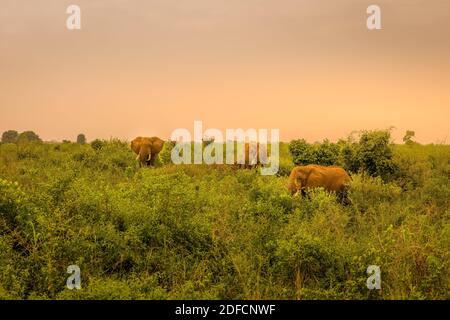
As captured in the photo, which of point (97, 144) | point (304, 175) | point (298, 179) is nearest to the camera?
point (298, 179)

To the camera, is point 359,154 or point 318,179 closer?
point 318,179

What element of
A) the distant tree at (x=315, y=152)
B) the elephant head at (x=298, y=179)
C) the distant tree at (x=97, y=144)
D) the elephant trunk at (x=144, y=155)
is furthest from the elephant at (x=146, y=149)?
the elephant head at (x=298, y=179)

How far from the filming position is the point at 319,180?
1357 centimetres

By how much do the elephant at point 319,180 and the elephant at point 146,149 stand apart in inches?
377

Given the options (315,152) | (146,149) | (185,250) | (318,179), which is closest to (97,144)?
(146,149)

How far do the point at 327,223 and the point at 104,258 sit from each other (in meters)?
3.38

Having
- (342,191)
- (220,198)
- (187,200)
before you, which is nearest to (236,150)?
(342,191)

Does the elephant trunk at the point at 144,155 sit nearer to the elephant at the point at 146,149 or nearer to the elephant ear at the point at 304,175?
the elephant at the point at 146,149

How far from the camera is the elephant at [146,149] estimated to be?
2225cm

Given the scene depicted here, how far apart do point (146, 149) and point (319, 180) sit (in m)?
10.9

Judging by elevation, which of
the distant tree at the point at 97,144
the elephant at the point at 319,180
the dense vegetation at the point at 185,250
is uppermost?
the distant tree at the point at 97,144

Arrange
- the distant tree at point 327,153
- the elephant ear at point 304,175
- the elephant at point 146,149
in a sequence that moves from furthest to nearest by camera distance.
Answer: the elephant at point 146,149 < the distant tree at point 327,153 < the elephant ear at point 304,175

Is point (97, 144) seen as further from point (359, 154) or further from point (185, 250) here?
point (185, 250)
